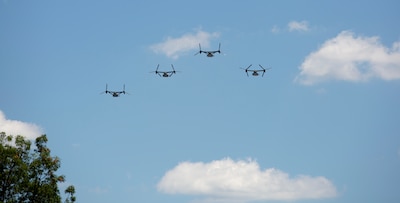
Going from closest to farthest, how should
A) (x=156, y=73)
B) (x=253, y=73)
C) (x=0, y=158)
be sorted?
1. (x=0, y=158)
2. (x=253, y=73)
3. (x=156, y=73)

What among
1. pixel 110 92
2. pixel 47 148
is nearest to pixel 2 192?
pixel 47 148

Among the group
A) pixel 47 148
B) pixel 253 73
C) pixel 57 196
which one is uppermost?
pixel 253 73

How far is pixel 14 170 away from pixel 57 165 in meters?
5.84

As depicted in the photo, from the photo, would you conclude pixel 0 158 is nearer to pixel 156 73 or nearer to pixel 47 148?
pixel 47 148

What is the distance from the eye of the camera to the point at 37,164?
8650cm

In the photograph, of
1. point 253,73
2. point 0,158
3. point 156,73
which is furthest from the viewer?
point 156,73

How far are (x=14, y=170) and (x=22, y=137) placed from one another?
4609 mm

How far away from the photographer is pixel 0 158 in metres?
84.7

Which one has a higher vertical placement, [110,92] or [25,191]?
[110,92]

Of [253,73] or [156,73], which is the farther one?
[156,73]

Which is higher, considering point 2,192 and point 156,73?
point 156,73

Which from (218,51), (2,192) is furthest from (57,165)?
(218,51)

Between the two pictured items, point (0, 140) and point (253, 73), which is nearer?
point (0, 140)

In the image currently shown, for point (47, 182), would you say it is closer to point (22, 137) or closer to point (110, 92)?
point (22, 137)
